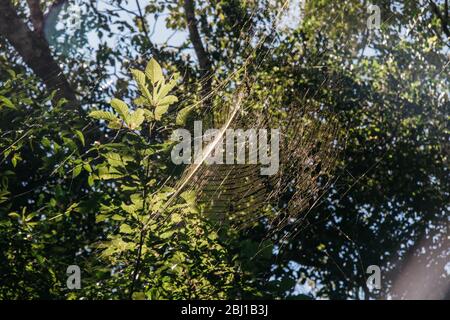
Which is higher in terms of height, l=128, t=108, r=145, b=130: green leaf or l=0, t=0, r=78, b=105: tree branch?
l=0, t=0, r=78, b=105: tree branch

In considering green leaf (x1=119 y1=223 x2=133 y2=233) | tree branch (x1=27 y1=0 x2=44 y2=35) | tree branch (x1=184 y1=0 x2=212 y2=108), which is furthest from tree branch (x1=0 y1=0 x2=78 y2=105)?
green leaf (x1=119 y1=223 x2=133 y2=233)

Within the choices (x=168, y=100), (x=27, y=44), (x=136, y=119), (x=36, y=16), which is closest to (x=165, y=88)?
(x=168, y=100)

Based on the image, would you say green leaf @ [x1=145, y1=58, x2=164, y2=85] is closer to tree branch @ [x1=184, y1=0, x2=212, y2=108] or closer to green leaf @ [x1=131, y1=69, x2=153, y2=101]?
green leaf @ [x1=131, y1=69, x2=153, y2=101]

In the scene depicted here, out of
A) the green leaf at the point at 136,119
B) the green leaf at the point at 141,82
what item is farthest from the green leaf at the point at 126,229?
the green leaf at the point at 141,82

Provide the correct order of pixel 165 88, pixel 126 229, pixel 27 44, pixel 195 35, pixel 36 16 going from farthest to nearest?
1. pixel 36 16
2. pixel 195 35
3. pixel 27 44
4. pixel 126 229
5. pixel 165 88

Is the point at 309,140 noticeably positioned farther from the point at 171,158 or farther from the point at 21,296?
the point at 21,296

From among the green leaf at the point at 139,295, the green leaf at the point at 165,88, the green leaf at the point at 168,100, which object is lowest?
the green leaf at the point at 139,295

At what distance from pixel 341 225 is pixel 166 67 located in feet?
8.72

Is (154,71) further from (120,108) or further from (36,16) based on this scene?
(36,16)

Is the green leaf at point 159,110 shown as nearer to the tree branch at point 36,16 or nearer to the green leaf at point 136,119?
the green leaf at point 136,119

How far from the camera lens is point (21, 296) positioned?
3053 millimetres

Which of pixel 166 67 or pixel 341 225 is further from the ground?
pixel 166 67
